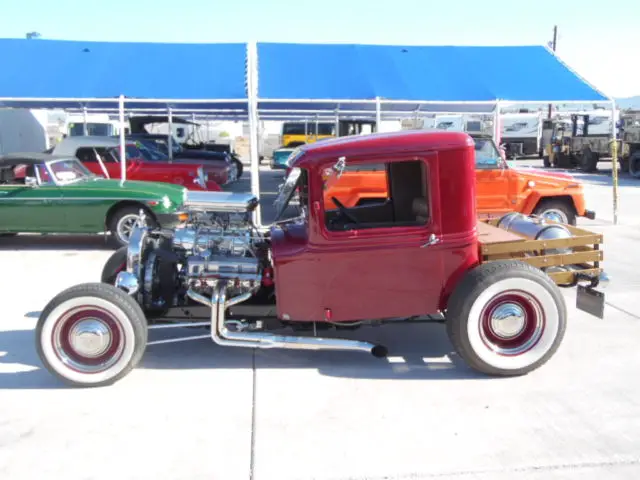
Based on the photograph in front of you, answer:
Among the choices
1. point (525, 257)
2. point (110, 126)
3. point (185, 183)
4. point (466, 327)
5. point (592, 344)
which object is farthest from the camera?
point (110, 126)

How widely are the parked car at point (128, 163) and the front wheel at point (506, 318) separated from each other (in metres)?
9.43

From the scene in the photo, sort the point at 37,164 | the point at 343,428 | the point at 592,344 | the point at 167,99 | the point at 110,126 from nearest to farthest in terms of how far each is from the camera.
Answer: the point at 343,428
the point at 592,344
the point at 37,164
the point at 167,99
the point at 110,126

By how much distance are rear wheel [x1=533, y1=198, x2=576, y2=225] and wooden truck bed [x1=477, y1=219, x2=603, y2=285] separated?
5.07 metres

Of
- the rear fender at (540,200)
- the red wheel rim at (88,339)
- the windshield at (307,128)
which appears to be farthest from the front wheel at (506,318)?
the windshield at (307,128)

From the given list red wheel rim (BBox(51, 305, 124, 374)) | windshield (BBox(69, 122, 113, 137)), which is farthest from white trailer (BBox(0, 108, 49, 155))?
red wheel rim (BBox(51, 305, 124, 374))

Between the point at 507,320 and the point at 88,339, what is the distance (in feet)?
9.50

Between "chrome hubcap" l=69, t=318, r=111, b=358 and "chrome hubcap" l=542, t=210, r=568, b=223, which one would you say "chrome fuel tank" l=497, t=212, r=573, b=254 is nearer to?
"chrome hubcap" l=69, t=318, r=111, b=358

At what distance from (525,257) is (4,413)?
3.76 m

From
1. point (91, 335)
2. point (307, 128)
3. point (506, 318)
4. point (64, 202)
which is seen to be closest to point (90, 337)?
point (91, 335)

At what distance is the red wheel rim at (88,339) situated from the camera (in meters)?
4.23

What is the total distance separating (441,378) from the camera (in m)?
4.44

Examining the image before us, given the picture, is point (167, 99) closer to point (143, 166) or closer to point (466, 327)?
point (143, 166)

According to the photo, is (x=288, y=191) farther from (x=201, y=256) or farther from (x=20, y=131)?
(x=20, y=131)

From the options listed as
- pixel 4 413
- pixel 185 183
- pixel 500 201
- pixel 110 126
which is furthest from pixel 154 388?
pixel 110 126
